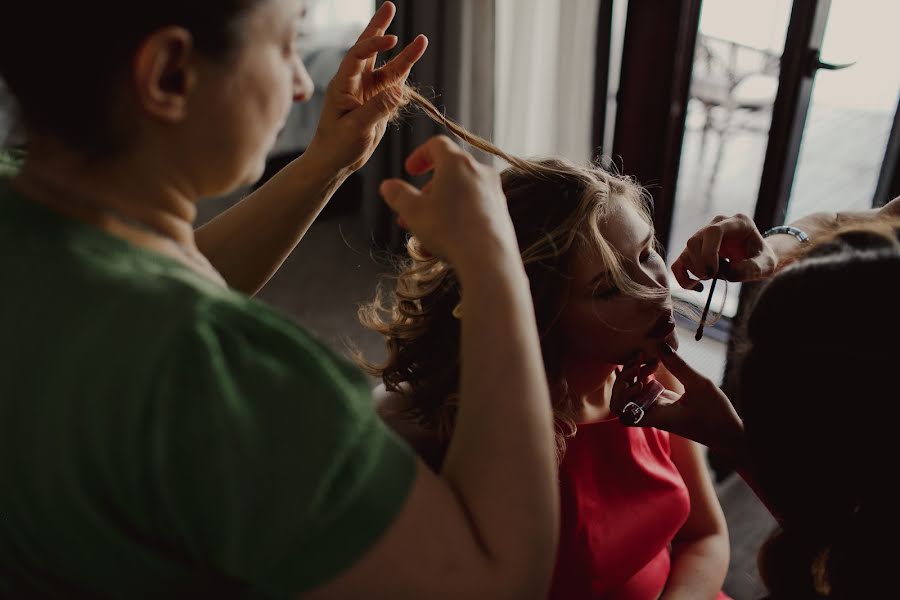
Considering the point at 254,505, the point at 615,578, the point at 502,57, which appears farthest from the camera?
the point at 502,57

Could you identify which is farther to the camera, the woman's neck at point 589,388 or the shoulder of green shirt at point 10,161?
the woman's neck at point 589,388

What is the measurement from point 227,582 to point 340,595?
98 mm

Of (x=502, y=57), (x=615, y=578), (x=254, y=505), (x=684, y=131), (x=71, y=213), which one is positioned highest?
(x=71, y=213)

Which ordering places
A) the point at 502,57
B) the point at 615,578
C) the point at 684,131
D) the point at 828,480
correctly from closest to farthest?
the point at 828,480
the point at 615,578
the point at 684,131
the point at 502,57

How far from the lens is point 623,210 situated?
1137 millimetres

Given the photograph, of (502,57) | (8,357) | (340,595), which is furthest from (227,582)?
(502,57)

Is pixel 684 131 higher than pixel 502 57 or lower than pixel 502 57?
lower

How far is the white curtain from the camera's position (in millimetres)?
2650

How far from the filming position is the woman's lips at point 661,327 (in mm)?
1106

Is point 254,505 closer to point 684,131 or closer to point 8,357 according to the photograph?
point 8,357

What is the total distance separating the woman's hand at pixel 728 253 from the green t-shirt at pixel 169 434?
2.14 ft

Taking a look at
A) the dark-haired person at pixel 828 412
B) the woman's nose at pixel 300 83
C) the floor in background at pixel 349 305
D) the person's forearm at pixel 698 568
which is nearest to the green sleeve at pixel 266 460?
the woman's nose at pixel 300 83

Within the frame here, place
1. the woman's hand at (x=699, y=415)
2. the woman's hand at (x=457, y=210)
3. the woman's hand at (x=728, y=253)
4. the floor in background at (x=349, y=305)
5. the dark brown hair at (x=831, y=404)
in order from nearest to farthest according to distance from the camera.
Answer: the woman's hand at (x=457, y=210), the dark brown hair at (x=831, y=404), the woman's hand at (x=699, y=415), the woman's hand at (x=728, y=253), the floor in background at (x=349, y=305)

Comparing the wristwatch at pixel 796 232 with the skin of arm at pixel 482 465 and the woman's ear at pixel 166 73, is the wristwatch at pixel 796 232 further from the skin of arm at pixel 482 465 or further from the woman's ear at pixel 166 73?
the woman's ear at pixel 166 73
